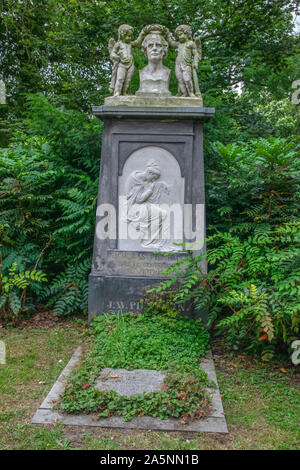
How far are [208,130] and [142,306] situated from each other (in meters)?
3.32

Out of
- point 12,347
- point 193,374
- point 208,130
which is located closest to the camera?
point 193,374

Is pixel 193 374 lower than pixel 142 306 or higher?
lower

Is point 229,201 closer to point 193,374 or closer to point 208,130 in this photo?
point 208,130

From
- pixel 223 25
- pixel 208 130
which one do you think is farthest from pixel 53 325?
pixel 223 25

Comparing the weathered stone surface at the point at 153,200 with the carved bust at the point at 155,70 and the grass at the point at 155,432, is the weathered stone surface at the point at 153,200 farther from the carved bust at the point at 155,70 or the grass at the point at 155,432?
the grass at the point at 155,432

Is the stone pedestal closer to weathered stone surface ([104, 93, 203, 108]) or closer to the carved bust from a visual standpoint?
weathered stone surface ([104, 93, 203, 108])

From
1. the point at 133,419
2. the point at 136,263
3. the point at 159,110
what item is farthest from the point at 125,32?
the point at 133,419

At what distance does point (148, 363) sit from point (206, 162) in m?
3.51

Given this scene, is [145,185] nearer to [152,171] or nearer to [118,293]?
[152,171]

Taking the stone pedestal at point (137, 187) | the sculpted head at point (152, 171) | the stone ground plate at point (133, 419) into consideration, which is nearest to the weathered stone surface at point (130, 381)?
the stone ground plate at point (133, 419)

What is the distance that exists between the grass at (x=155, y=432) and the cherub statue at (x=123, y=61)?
303 cm

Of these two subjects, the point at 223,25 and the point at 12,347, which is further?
the point at 223,25

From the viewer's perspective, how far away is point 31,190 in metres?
5.33
